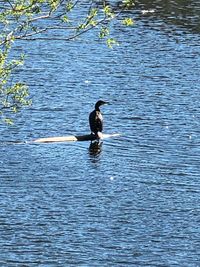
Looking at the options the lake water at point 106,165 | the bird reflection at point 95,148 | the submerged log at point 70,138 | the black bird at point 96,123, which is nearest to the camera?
the lake water at point 106,165

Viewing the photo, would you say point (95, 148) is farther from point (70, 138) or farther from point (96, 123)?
point (96, 123)

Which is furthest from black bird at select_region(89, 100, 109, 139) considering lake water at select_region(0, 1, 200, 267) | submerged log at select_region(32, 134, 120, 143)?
lake water at select_region(0, 1, 200, 267)

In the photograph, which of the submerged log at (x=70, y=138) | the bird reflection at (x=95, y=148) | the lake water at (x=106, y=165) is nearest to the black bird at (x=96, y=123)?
the submerged log at (x=70, y=138)

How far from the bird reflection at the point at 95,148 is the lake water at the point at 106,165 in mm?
126

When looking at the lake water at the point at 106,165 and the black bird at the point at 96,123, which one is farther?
the black bird at the point at 96,123

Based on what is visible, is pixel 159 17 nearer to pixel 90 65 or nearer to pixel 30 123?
pixel 90 65

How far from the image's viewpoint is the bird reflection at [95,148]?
40947 millimetres

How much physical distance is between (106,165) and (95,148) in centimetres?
280

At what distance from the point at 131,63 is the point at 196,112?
1211 centimetres

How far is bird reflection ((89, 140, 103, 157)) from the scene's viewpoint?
40947mm

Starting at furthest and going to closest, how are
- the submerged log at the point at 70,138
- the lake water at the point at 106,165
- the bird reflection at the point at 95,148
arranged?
1. the submerged log at the point at 70,138
2. the bird reflection at the point at 95,148
3. the lake water at the point at 106,165

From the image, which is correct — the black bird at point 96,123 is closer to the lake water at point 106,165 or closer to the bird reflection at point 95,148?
the bird reflection at point 95,148

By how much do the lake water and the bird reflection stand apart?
5.0 inches

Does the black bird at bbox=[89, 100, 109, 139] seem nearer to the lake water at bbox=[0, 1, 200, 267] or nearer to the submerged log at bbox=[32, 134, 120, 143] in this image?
the submerged log at bbox=[32, 134, 120, 143]
